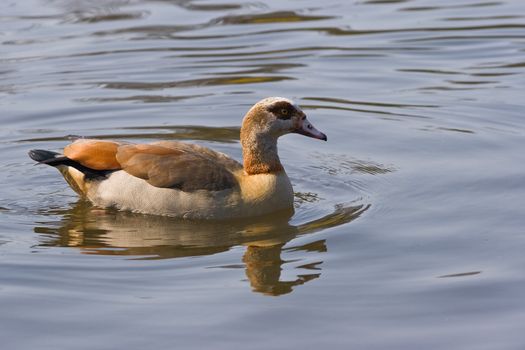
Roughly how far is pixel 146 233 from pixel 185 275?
140 centimetres

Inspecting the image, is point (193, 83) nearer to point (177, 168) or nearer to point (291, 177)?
point (291, 177)

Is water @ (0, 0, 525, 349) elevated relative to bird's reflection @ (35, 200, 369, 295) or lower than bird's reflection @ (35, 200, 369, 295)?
elevated

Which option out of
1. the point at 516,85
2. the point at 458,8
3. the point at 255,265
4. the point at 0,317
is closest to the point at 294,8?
the point at 458,8

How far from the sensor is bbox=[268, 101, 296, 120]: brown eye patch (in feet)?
36.6

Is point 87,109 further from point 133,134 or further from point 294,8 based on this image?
point 294,8

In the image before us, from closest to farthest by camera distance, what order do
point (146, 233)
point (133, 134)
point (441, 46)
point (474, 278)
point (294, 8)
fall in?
point (474, 278) → point (146, 233) → point (133, 134) → point (441, 46) → point (294, 8)

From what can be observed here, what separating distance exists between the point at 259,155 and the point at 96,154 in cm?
155

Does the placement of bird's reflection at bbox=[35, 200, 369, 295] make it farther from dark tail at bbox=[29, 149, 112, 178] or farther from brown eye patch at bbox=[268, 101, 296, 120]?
brown eye patch at bbox=[268, 101, 296, 120]

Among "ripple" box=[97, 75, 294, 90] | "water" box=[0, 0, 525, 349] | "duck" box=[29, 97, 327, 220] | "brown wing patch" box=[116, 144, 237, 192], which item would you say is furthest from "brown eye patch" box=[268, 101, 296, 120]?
"ripple" box=[97, 75, 294, 90]

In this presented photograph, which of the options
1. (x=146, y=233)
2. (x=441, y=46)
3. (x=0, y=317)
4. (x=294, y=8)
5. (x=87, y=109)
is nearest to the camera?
(x=0, y=317)

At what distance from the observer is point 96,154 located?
11.4m

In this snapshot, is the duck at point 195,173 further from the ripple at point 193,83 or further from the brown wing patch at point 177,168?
the ripple at point 193,83

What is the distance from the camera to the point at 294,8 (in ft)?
64.3

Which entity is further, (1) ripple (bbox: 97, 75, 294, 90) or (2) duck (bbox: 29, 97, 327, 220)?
Result: (1) ripple (bbox: 97, 75, 294, 90)
